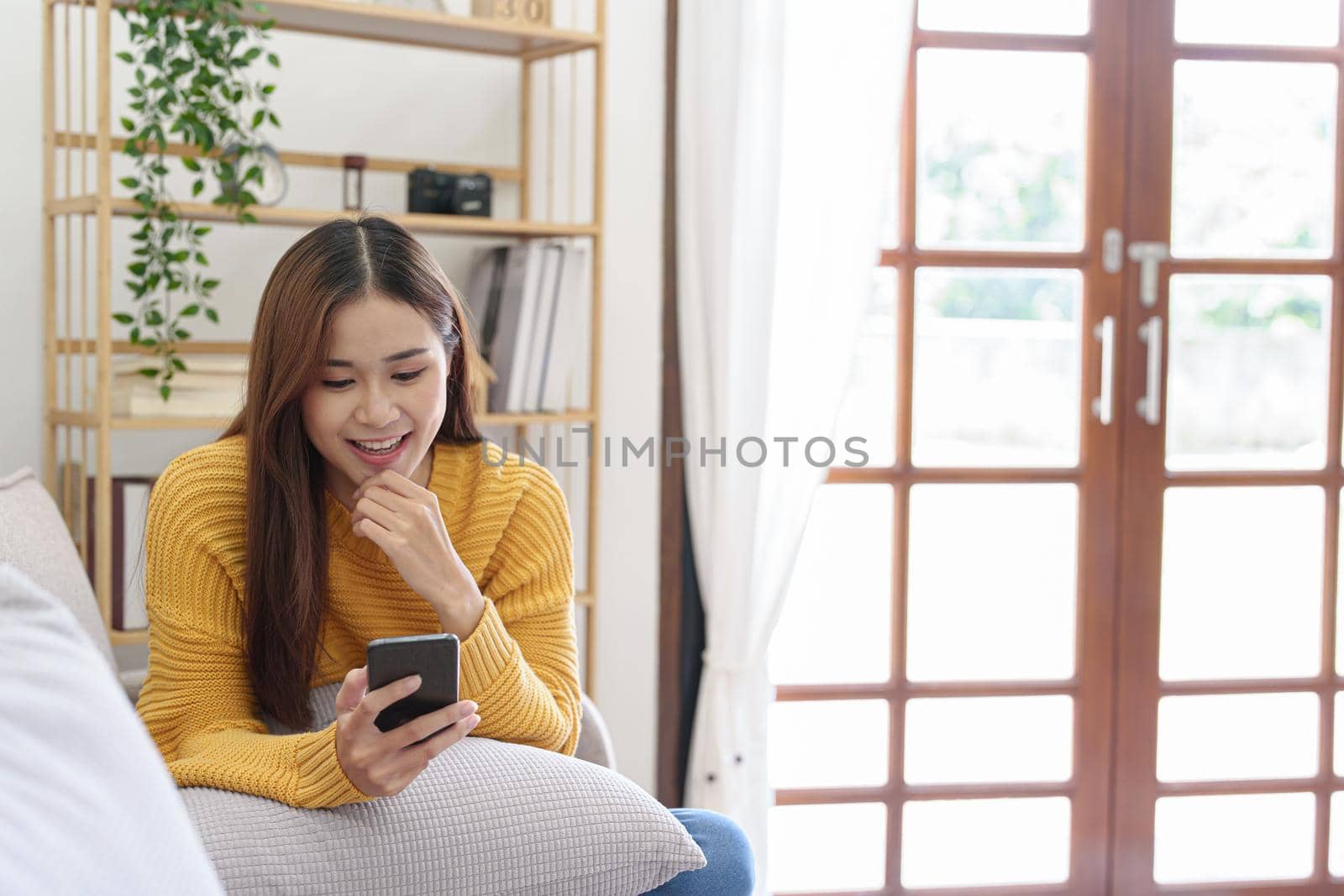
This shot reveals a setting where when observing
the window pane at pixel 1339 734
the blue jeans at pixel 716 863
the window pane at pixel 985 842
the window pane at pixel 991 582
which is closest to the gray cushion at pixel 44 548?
the blue jeans at pixel 716 863

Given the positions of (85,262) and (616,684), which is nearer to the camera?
(85,262)

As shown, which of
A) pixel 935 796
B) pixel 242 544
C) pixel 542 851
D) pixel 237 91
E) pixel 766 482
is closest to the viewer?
pixel 542 851

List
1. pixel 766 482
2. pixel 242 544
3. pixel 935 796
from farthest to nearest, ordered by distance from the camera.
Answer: pixel 935 796
pixel 766 482
pixel 242 544

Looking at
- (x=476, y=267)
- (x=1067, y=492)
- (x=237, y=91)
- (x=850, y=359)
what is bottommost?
(x=1067, y=492)

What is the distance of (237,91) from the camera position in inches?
78.6

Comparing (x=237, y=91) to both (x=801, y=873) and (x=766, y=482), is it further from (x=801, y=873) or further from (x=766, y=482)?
(x=801, y=873)

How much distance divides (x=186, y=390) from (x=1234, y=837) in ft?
7.61

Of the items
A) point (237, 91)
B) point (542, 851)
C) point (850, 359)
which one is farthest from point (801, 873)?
point (237, 91)

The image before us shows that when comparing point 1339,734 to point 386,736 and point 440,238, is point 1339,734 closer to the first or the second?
point 440,238

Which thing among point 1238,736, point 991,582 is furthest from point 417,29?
point 1238,736

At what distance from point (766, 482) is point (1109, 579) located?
31.0 inches

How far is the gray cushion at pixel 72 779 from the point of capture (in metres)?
0.59

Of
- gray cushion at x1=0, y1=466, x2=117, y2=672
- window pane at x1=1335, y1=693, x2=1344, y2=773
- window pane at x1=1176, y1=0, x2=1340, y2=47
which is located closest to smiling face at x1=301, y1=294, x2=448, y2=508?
gray cushion at x1=0, y1=466, x2=117, y2=672

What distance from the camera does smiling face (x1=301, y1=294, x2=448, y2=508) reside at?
1.43 m
